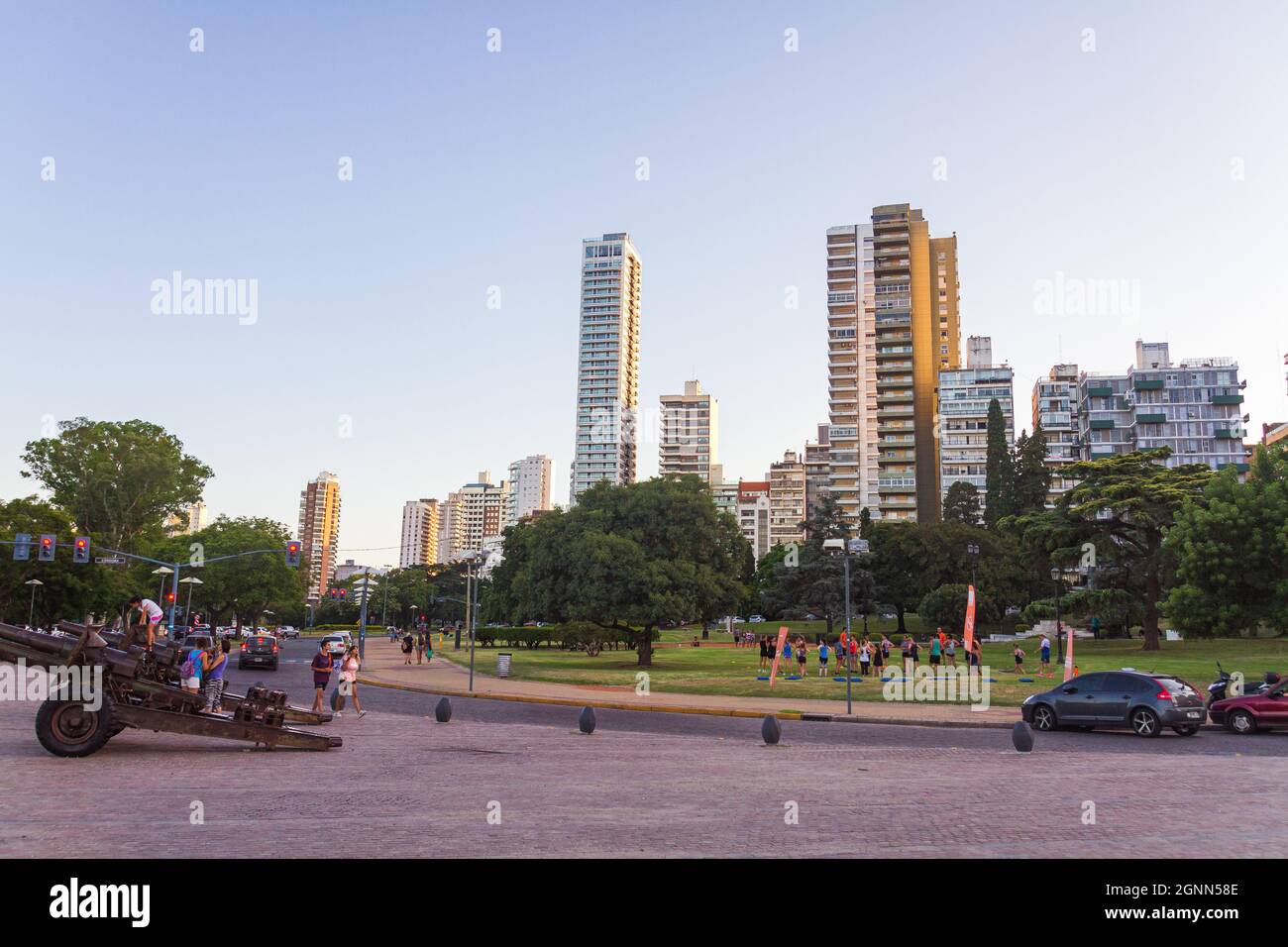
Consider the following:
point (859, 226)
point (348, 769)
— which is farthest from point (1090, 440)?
point (348, 769)

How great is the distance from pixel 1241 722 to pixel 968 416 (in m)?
103

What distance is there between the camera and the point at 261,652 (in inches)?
1642

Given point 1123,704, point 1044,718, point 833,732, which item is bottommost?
point 833,732

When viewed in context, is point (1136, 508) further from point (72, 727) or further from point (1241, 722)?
point (72, 727)

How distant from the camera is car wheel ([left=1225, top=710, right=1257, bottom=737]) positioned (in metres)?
19.9

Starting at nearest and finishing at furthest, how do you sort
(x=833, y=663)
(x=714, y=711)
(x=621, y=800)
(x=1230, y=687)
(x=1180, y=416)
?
1. (x=621, y=800)
2. (x=714, y=711)
3. (x=1230, y=687)
4. (x=833, y=663)
5. (x=1180, y=416)

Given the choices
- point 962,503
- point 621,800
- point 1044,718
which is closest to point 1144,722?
point 1044,718

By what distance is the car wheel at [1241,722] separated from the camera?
1989 centimetres

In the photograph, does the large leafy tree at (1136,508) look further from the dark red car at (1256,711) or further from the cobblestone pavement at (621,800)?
the cobblestone pavement at (621,800)

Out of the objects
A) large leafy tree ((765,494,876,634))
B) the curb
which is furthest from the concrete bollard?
large leafy tree ((765,494,876,634))

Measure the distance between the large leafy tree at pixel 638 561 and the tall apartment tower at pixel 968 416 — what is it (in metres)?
80.1
